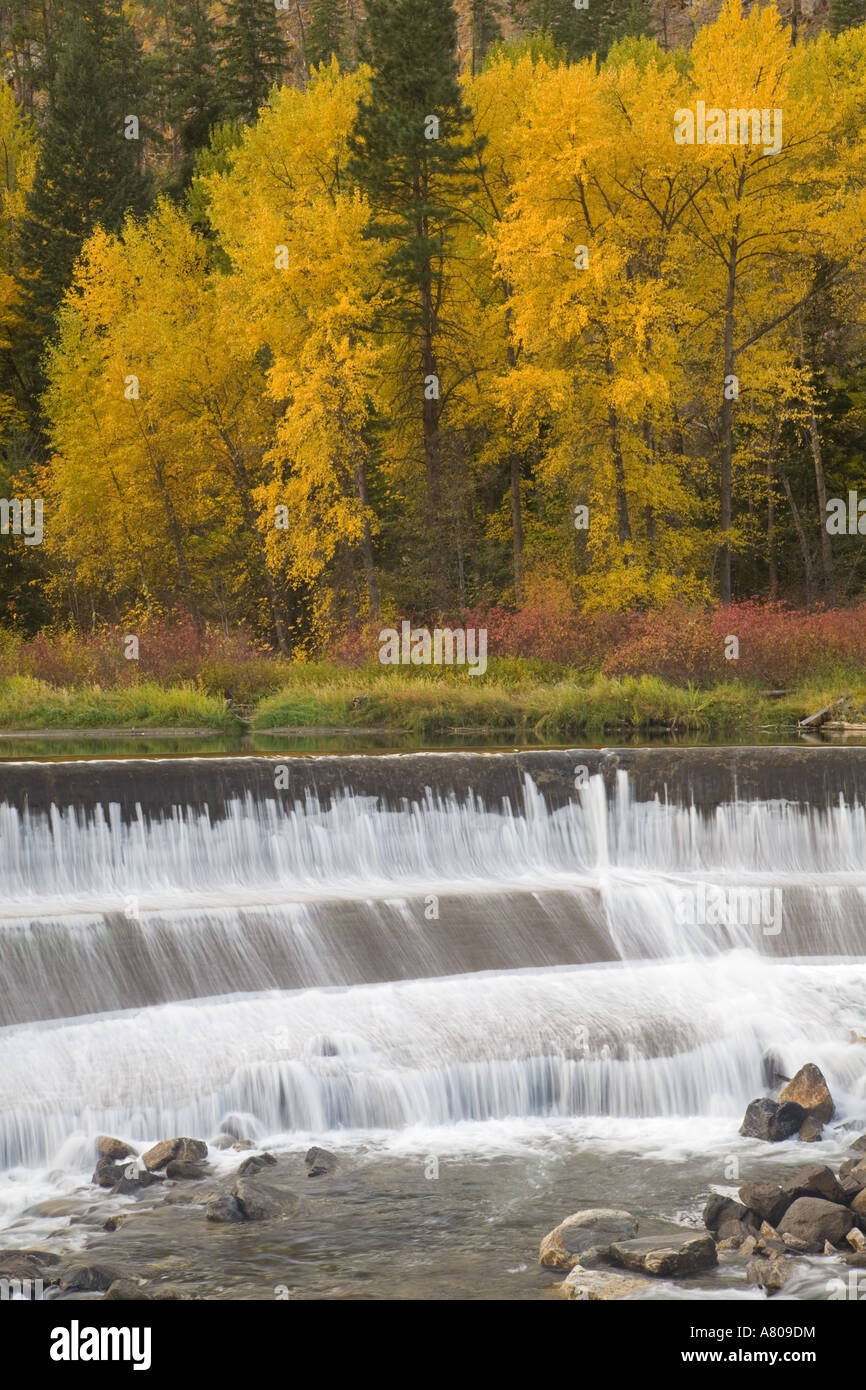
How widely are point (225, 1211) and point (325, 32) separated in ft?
241

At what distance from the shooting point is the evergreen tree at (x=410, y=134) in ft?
110

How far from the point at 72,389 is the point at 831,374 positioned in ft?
→ 63.5

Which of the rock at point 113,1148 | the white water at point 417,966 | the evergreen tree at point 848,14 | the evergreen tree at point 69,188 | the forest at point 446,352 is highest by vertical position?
the evergreen tree at point 848,14

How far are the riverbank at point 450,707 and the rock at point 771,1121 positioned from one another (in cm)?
1123

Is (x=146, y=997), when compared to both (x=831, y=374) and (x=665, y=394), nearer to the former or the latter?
(x=665, y=394)

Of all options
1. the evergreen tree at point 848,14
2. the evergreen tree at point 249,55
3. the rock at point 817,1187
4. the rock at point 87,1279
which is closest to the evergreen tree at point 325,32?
the evergreen tree at point 249,55

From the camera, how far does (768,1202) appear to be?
9375mm

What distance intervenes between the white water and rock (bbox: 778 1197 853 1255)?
2607 millimetres

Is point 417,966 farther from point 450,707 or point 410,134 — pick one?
point 410,134

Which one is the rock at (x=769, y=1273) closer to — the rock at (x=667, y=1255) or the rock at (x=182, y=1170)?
the rock at (x=667, y=1255)

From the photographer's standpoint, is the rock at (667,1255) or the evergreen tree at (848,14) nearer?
the rock at (667,1255)

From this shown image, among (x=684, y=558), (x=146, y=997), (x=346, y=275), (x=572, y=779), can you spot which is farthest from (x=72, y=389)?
(x=146, y=997)

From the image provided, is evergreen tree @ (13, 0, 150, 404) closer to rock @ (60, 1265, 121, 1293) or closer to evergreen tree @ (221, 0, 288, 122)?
evergreen tree @ (221, 0, 288, 122)

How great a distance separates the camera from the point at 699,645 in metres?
25.0
